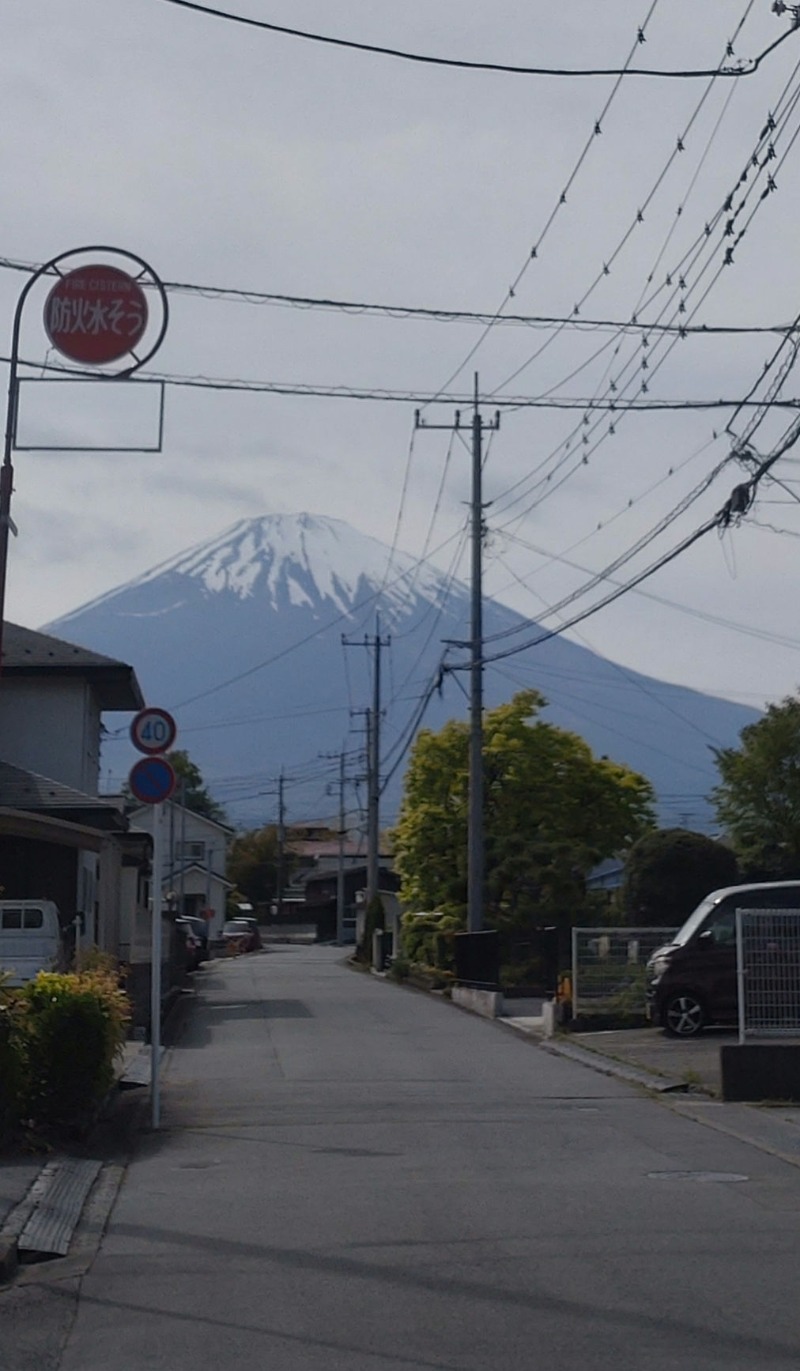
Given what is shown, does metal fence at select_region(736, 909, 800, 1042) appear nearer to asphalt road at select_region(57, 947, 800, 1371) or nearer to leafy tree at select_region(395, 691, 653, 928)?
asphalt road at select_region(57, 947, 800, 1371)

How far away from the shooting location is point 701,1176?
32.6 feet

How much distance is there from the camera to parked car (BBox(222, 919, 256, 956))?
233 feet

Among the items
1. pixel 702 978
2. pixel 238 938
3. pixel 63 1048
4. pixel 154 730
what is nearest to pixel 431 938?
pixel 702 978

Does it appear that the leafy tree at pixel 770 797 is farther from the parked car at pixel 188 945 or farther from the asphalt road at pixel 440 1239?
the asphalt road at pixel 440 1239

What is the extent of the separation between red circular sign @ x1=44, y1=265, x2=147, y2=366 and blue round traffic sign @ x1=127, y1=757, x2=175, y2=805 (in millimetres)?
3186

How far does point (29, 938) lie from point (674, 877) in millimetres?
12860

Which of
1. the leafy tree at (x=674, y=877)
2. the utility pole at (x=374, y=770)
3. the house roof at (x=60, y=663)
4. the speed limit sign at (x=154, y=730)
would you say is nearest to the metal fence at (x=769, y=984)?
the speed limit sign at (x=154, y=730)

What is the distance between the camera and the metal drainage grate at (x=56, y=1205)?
7.89 metres

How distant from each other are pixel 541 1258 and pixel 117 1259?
6.51ft

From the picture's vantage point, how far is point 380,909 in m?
54.1

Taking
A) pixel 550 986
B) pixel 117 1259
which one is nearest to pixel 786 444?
pixel 117 1259

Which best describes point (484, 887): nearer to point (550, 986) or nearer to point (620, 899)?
point (620, 899)

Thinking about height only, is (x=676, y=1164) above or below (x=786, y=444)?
below

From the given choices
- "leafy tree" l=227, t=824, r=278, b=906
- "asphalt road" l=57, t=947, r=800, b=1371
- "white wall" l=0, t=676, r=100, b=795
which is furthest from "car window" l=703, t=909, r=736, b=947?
"leafy tree" l=227, t=824, r=278, b=906
